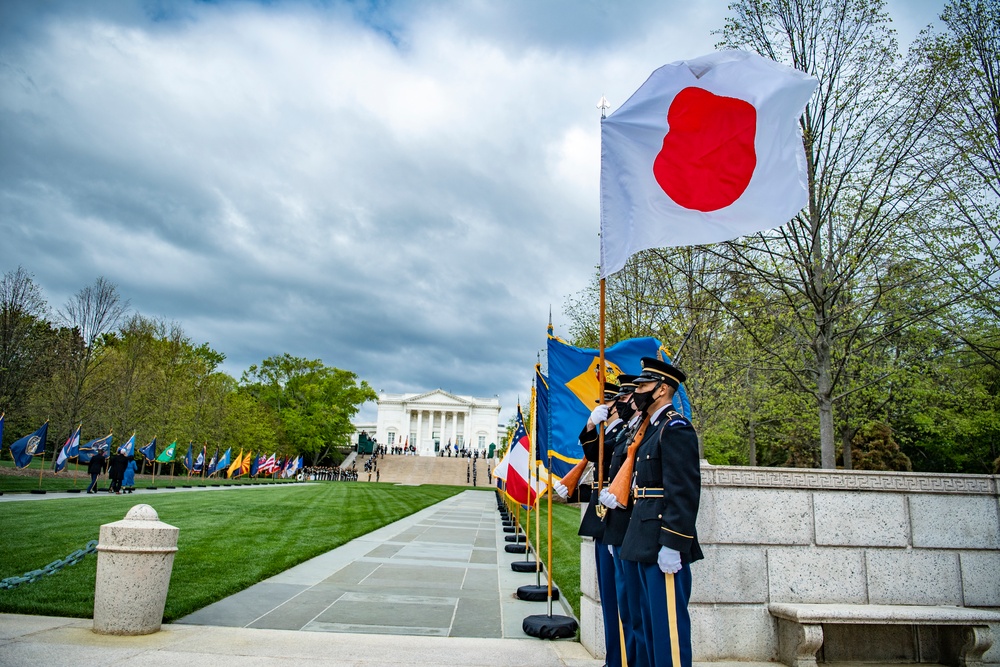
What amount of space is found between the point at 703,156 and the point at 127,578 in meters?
6.08

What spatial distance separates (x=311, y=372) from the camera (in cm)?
8050

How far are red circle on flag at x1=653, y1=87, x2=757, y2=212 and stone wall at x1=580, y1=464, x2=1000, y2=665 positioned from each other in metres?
2.38

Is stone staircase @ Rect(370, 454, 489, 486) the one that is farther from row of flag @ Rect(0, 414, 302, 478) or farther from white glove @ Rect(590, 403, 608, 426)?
white glove @ Rect(590, 403, 608, 426)

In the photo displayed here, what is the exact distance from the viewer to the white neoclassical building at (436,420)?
11388cm

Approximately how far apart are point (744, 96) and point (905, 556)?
4320 millimetres

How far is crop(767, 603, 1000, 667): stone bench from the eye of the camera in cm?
525

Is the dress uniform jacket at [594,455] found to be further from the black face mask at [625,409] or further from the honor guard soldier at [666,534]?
the honor guard soldier at [666,534]

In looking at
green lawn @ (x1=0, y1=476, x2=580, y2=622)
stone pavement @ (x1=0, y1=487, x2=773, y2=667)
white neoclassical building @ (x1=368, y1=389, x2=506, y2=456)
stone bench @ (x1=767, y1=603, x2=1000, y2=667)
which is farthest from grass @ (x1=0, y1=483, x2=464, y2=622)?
white neoclassical building @ (x1=368, y1=389, x2=506, y2=456)

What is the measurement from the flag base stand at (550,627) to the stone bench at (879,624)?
1853mm

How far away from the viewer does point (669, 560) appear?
157 inches

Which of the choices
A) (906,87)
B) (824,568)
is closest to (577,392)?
(824,568)

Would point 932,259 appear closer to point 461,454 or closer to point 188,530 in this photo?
point 188,530

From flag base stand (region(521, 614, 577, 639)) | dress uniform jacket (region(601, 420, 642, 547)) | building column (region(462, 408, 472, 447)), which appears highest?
building column (region(462, 408, 472, 447))

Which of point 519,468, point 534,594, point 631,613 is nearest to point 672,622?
point 631,613
